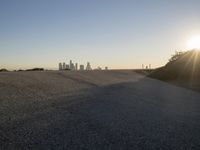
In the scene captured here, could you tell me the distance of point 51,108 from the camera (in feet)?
31.2

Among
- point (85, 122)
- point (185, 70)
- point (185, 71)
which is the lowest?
point (85, 122)

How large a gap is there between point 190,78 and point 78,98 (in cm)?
2451

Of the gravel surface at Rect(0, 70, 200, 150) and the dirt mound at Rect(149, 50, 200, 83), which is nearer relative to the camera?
the gravel surface at Rect(0, 70, 200, 150)

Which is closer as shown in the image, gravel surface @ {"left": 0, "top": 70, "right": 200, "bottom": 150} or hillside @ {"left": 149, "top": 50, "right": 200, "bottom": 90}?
gravel surface @ {"left": 0, "top": 70, "right": 200, "bottom": 150}

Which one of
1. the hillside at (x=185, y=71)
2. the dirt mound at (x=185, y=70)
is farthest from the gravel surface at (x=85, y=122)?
the dirt mound at (x=185, y=70)

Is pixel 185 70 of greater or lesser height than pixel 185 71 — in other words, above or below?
above

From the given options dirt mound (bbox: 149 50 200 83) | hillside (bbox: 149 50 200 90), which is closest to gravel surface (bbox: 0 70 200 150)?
hillside (bbox: 149 50 200 90)

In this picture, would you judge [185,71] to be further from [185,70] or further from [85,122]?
[85,122]

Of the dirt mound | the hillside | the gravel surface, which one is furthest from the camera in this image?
the dirt mound

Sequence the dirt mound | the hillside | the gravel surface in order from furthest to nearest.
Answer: the dirt mound
the hillside
the gravel surface

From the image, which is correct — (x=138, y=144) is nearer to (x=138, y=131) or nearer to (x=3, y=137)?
(x=138, y=131)

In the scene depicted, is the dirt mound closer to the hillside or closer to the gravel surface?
the hillside

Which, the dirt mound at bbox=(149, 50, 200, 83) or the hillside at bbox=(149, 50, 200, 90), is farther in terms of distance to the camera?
the dirt mound at bbox=(149, 50, 200, 83)

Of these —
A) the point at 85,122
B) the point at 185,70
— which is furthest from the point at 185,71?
the point at 85,122
